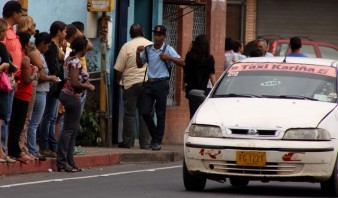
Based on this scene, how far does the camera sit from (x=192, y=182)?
14.4 metres

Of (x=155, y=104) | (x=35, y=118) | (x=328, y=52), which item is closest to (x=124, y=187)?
(x=35, y=118)

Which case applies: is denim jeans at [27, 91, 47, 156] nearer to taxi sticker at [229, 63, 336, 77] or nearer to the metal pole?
taxi sticker at [229, 63, 336, 77]

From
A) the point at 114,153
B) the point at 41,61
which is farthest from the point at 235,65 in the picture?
the point at 114,153

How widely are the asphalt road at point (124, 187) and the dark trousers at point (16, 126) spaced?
1.22 feet

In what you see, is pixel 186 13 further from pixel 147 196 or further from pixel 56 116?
pixel 147 196

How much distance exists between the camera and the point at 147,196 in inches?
535

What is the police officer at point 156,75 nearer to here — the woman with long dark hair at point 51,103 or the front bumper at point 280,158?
the woman with long dark hair at point 51,103

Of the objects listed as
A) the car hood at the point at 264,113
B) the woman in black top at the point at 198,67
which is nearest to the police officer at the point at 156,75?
the woman in black top at the point at 198,67

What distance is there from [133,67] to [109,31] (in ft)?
2.77

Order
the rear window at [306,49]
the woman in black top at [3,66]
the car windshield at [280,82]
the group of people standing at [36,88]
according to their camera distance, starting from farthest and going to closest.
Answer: the rear window at [306,49] → the group of people standing at [36,88] → the woman in black top at [3,66] → the car windshield at [280,82]

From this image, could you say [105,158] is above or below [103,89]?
below

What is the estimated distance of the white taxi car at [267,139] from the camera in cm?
1374

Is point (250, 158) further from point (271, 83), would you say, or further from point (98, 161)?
point (98, 161)

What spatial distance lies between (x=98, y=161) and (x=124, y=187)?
3994mm
